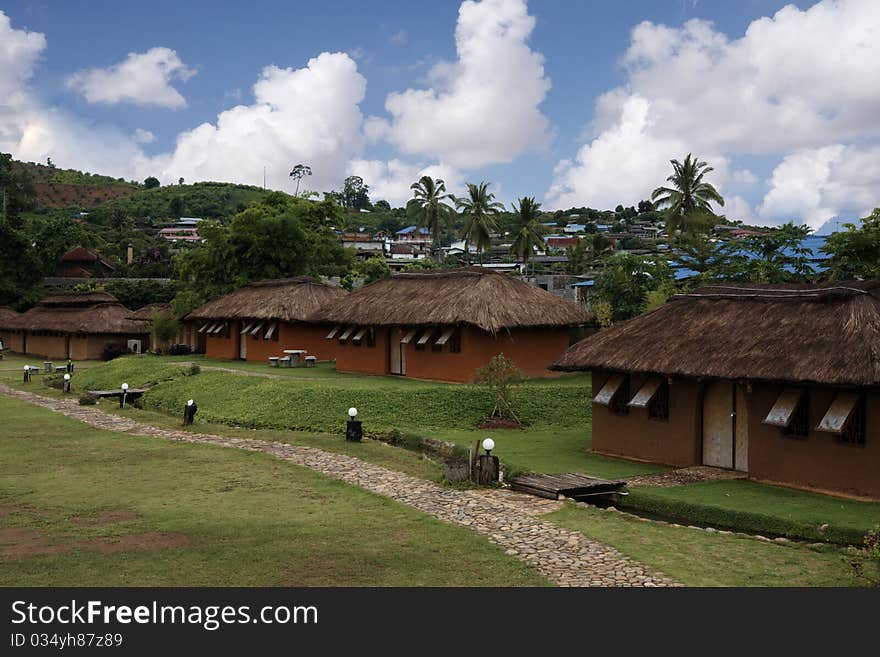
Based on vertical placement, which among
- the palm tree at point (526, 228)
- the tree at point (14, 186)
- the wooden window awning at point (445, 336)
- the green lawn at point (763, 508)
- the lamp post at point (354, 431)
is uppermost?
the tree at point (14, 186)

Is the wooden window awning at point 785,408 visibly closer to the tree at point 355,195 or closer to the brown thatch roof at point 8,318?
the brown thatch roof at point 8,318

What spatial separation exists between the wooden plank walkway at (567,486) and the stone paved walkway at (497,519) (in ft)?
1.68

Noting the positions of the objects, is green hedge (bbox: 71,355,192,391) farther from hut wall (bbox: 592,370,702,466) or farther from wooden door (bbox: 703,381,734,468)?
wooden door (bbox: 703,381,734,468)

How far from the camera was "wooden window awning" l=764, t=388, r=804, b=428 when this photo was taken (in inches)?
569

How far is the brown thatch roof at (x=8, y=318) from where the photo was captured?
51.7 meters

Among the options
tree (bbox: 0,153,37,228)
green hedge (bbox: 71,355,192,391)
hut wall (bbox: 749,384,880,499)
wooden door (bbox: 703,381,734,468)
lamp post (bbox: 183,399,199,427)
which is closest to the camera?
hut wall (bbox: 749,384,880,499)

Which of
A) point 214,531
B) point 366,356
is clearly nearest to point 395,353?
point 366,356

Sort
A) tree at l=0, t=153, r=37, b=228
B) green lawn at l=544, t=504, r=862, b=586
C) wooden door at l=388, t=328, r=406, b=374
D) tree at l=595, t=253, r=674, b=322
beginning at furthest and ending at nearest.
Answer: tree at l=0, t=153, r=37, b=228, tree at l=595, t=253, r=674, b=322, wooden door at l=388, t=328, r=406, b=374, green lawn at l=544, t=504, r=862, b=586

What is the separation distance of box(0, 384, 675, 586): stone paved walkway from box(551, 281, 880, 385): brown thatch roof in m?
4.57

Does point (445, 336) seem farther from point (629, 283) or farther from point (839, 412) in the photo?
point (839, 412)

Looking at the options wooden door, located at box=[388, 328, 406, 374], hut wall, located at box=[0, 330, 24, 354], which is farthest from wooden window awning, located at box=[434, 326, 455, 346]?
hut wall, located at box=[0, 330, 24, 354]

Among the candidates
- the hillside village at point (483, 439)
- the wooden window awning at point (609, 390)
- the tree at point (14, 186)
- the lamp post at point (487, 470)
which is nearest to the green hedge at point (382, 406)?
the hillside village at point (483, 439)

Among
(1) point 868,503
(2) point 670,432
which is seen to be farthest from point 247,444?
(1) point 868,503
